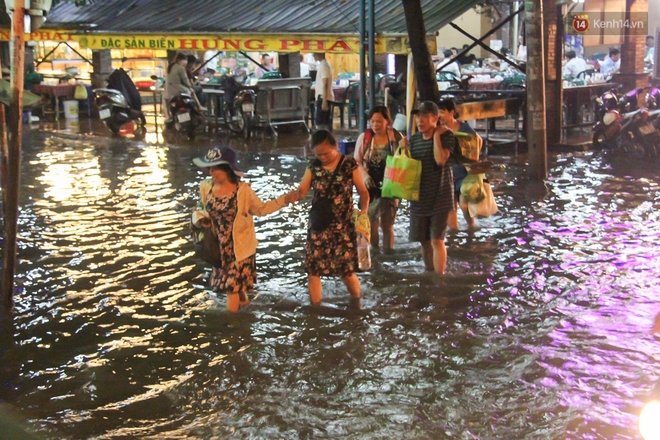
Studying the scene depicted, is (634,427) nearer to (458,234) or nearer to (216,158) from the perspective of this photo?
(216,158)

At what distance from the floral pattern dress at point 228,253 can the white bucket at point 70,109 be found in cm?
1755

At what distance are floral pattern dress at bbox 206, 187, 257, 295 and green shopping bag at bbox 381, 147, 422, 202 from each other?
61.0 inches

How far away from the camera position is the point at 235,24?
1747 cm

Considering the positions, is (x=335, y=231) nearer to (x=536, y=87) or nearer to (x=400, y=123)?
(x=400, y=123)

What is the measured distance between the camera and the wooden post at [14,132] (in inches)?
263

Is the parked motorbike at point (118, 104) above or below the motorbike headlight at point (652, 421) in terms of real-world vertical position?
above

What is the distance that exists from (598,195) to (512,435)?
23.9 feet

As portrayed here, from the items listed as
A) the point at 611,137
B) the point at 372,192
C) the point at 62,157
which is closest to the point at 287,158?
the point at 62,157

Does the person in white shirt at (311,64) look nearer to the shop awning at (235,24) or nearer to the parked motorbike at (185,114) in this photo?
the shop awning at (235,24)

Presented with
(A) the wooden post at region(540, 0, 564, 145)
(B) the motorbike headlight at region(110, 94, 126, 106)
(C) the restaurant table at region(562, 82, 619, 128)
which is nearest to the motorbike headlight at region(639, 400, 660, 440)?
(A) the wooden post at region(540, 0, 564, 145)

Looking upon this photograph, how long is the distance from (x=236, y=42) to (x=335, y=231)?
11.3 meters

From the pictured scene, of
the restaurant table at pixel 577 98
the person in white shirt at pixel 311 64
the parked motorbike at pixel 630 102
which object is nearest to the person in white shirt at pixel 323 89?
the restaurant table at pixel 577 98

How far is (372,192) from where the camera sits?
8141mm

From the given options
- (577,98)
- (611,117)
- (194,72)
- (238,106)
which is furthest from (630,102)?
(194,72)
